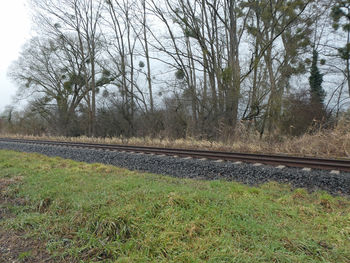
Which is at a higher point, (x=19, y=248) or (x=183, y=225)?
(x=183, y=225)

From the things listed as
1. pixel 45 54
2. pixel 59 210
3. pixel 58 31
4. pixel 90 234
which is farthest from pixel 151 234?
pixel 45 54

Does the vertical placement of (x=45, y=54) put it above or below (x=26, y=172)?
above

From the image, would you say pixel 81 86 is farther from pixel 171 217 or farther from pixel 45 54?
pixel 171 217

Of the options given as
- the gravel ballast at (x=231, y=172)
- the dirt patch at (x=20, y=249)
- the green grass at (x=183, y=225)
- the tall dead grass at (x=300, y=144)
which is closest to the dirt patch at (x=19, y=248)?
the dirt patch at (x=20, y=249)

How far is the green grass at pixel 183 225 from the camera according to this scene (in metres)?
2.49

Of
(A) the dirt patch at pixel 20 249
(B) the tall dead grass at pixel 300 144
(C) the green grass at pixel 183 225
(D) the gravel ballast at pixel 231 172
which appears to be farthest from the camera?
(B) the tall dead grass at pixel 300 144

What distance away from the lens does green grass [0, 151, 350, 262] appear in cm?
249

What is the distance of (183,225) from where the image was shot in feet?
9.74

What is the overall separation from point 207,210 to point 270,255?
1137mm

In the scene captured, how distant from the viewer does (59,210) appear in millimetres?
3824

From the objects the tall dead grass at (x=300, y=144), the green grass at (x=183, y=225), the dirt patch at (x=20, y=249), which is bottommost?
the dirt patch at (x=20, y=249)

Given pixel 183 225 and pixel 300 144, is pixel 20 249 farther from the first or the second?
pixel 300 144

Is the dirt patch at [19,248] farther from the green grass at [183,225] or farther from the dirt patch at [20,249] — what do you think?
the green grass at [183,225]

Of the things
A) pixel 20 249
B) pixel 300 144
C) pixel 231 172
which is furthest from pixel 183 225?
pixel 300 144
